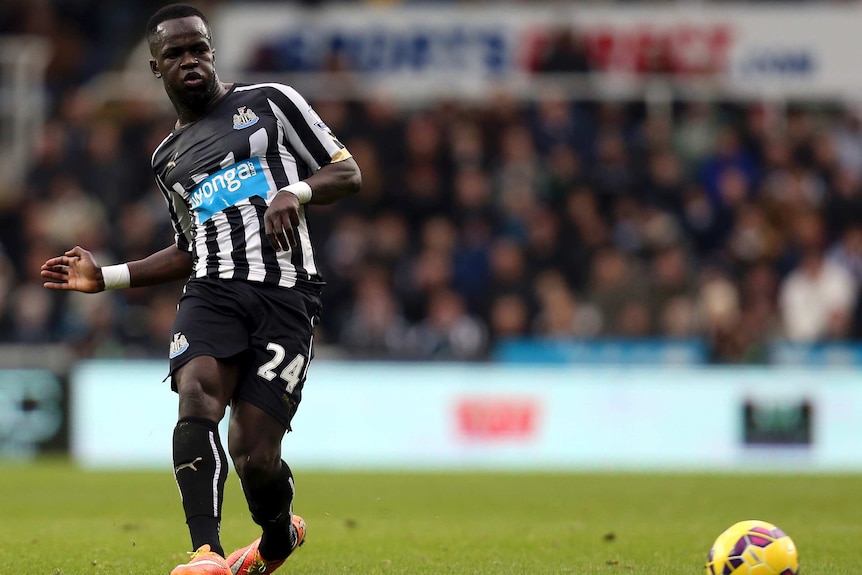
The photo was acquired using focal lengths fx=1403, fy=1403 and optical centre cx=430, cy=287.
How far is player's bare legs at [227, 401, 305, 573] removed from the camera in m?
5.53

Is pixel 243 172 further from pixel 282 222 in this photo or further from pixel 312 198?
pixel 282 222

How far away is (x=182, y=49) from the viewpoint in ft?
18.9

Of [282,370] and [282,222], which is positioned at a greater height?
[282,222]

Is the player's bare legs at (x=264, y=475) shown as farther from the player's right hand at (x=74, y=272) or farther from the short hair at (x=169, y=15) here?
the short hair at (x=169, y=15)

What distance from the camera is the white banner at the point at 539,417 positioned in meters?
14.3

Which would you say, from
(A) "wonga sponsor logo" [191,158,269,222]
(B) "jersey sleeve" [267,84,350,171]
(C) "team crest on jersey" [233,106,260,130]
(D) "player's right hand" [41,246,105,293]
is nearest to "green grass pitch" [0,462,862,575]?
(D) "player's right hand" [41,246,105,293]

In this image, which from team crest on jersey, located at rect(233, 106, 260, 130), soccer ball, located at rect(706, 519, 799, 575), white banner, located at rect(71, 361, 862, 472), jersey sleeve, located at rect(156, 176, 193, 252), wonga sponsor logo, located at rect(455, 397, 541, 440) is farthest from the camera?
wonga sponsor logo, located at rect(455, 397, 541, 440)

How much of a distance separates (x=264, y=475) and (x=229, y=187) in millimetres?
1196

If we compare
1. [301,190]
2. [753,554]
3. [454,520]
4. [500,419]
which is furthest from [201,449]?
[500,419]

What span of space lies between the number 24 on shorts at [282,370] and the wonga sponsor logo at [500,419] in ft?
29.2

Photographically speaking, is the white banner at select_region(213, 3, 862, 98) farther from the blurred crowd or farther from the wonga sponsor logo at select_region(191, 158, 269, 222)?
the wonga sponsor logo at select_region(191, 158, 269, 222)

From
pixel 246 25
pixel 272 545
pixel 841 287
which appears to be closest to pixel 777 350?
pixel 841 287

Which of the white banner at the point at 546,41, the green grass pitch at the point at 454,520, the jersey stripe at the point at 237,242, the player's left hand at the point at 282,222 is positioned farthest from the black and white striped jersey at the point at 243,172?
the white banner at the point at 546,41

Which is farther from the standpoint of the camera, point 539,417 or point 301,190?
point 539,417
